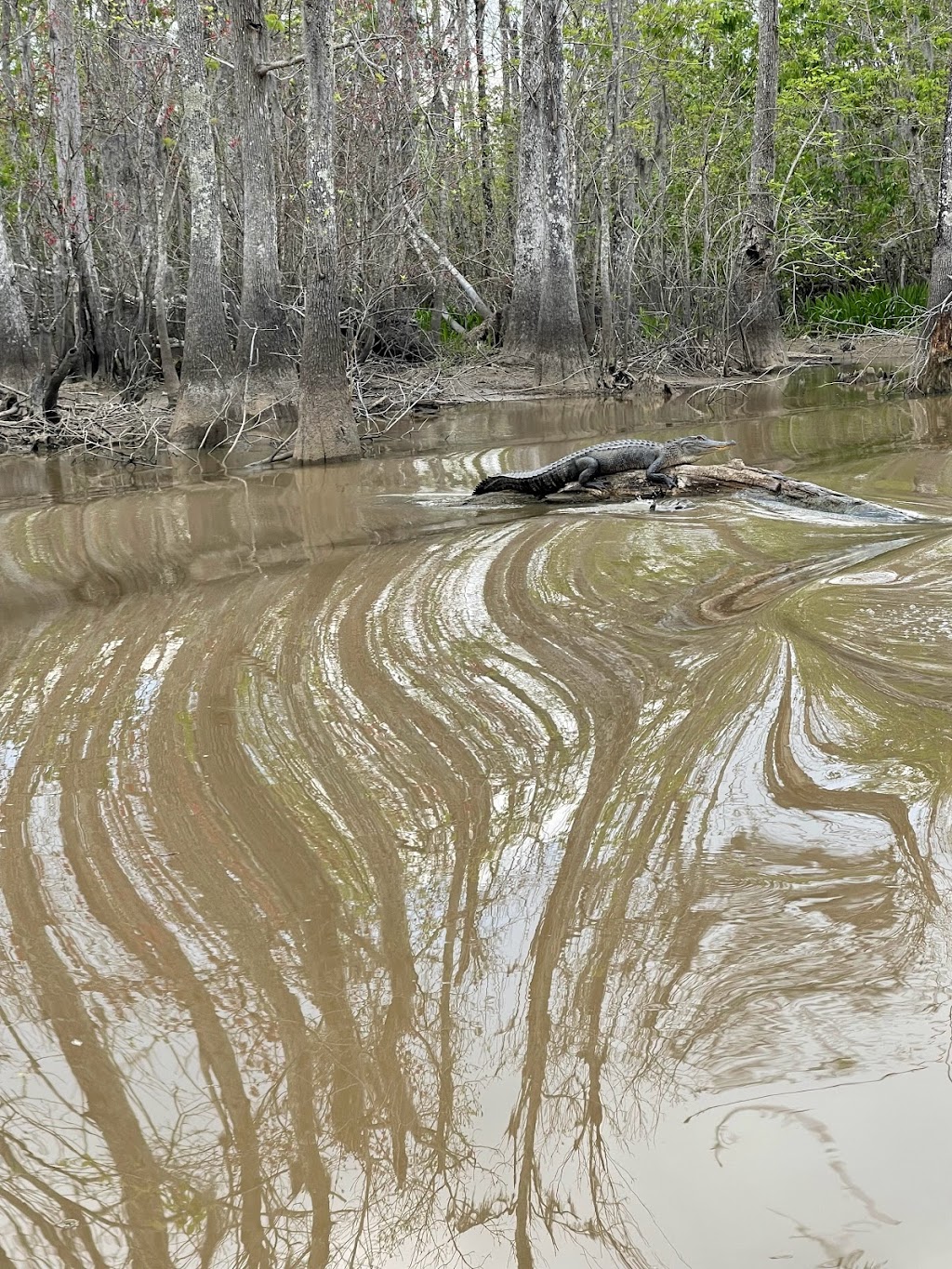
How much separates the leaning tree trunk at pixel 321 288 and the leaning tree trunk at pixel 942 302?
22.2ft

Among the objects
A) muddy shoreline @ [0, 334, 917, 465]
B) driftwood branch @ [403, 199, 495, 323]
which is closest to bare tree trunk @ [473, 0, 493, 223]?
driftwood branch @ [403, 199, 495, 323]

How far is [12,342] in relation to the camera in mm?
12617

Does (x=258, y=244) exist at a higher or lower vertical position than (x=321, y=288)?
higher

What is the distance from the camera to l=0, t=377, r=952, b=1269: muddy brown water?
1.82 metres

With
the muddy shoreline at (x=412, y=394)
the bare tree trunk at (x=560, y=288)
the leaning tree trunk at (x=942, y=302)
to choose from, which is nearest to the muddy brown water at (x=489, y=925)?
the muddy shoreline at (x=412, y=394)

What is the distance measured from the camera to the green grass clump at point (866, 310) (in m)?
20.1

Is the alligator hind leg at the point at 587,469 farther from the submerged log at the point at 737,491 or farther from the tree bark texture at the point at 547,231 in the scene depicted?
the tree bark texture at the point at 547,231

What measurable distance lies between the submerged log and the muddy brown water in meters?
0.93

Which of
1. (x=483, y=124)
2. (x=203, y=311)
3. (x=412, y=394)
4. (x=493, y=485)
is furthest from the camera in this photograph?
(x=483, y=124)

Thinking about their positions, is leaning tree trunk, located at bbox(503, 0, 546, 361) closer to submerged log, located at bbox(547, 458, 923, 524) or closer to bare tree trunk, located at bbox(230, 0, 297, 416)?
bare tree trunk, located at bbox(230, 0, 297, 416)

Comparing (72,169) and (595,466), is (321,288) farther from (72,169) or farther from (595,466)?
(72,169)

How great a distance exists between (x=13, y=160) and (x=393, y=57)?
26.4ft

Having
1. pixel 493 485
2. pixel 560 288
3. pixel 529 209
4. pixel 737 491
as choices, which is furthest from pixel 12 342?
pixel 737 491

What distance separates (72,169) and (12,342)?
2581 mm
